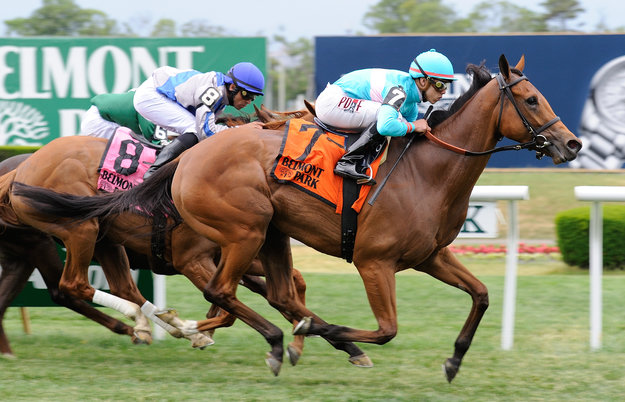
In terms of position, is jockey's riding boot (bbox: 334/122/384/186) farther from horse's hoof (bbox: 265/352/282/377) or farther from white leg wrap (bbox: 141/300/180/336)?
white leg wrap (bbox: 141/300/180/336)

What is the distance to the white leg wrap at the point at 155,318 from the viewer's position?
550 centimetres

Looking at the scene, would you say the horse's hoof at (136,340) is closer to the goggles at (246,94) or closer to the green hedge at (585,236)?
the goggles at (246,94)

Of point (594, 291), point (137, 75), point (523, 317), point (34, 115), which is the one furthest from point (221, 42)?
point (594, 291)

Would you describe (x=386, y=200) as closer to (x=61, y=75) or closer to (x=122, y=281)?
(x=122, y=281)

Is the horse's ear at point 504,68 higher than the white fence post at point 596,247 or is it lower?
higher

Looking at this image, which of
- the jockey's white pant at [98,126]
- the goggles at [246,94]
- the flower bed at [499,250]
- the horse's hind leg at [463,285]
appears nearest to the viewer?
the horse's hind leg at [463,285]

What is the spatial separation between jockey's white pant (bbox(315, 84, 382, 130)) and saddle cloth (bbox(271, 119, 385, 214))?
130mm

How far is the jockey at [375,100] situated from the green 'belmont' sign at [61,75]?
6.56 meters

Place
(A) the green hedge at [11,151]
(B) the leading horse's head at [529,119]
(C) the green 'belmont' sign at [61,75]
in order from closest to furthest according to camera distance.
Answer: (B) the leading horse's head at [529,119], (A) the green hedge at [11,151], (C) the green 'belmont' sign at [61,75]

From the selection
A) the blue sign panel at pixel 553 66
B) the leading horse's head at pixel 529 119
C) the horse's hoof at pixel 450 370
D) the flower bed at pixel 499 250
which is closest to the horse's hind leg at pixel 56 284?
the horse's hoof at pixel 450 370

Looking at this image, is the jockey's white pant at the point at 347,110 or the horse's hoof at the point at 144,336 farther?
the horse's hoof at the point at 144,336

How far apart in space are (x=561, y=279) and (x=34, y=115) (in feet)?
22.8

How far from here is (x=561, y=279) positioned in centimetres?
823

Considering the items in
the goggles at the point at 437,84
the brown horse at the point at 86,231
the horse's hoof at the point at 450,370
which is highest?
the goggles at the point at 437,84
